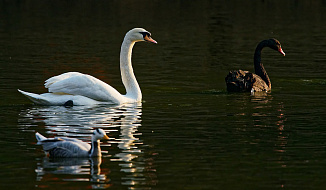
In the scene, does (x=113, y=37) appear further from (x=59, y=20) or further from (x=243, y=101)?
(x=243, y=101)

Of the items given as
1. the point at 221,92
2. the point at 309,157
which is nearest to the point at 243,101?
the point at 221,92

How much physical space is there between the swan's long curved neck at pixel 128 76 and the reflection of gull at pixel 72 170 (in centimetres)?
626

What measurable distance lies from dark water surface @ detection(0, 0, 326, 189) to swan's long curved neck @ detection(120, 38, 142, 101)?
0.34 metres

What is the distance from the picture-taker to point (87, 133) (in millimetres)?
13570

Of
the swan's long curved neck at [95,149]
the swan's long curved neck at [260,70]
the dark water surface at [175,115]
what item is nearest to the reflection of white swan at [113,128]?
the dark water surface at [175,115]

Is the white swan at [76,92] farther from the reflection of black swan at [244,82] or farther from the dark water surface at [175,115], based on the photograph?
the reflection of black swan at [244,82]

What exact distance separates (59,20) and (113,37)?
9902mm

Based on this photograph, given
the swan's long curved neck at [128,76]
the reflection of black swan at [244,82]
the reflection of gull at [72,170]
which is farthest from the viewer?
the reflection of black swan at [244,82]

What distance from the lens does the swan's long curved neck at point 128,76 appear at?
1775 centimetres

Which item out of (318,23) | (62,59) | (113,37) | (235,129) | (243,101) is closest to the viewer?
(235,129)

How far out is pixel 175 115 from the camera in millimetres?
15781

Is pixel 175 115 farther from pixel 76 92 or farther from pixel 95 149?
pixel 95 149

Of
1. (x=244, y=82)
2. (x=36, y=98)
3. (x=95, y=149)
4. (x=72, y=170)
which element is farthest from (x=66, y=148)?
(x=244, y=82)

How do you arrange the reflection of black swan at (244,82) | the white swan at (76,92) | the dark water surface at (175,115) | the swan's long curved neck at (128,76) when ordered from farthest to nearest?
the reflection of black swan at (244,82)
the swan's long curved neck at (128,76)
the white swan at (76,92)
the dark water surface at (175,115)
